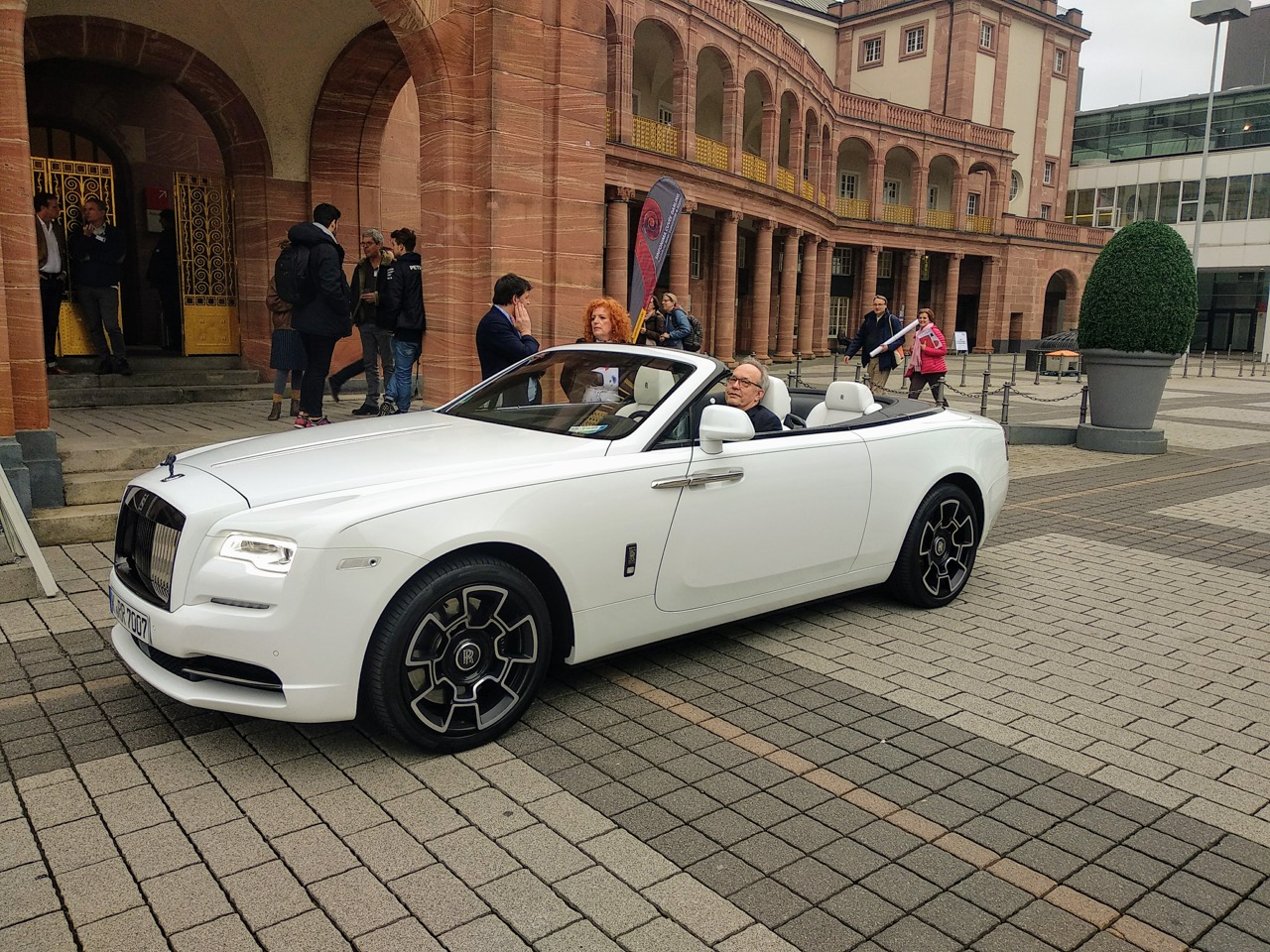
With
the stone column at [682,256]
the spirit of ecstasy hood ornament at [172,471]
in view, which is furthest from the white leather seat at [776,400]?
the stone column at [682,256]

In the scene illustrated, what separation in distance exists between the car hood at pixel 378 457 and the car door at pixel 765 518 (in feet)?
1.80

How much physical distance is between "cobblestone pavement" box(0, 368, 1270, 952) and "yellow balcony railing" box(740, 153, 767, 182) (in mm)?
31583

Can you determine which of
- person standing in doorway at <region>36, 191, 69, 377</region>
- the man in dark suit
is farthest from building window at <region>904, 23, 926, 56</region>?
the man in dark suit

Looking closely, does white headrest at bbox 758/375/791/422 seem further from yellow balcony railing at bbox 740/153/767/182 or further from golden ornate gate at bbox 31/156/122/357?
yellow balcony railing at bbox 740/153/767/182

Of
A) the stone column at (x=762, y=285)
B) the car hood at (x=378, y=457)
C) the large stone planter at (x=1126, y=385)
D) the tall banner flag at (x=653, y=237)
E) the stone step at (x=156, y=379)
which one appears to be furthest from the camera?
the stone column at (x=762, y=285)

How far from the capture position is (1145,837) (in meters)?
3.36

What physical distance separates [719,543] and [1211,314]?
66.4 metres

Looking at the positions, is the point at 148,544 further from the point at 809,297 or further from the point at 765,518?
the point at 809,297

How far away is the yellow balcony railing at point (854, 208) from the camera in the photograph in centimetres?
4672

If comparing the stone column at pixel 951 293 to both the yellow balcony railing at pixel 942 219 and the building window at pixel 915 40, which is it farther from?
the building window at pixel 915 40

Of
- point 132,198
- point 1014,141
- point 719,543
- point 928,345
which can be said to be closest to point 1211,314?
point 1014,141

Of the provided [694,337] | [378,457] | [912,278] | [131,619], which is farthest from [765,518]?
[912,278]

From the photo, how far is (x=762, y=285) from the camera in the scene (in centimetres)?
3678

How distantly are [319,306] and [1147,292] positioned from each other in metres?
10.2
